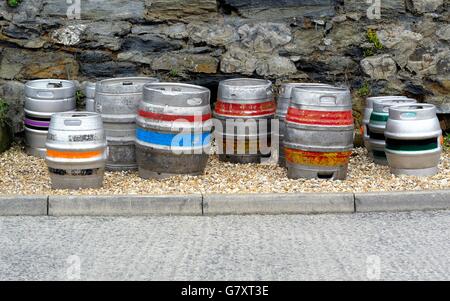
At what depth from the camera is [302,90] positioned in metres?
8.14

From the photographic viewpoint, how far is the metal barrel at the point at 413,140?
816 cm

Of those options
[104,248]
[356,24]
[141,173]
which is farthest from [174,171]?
[356,24]

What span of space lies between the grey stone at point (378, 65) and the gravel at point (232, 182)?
Answer: 128 centimetres

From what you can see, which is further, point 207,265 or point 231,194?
point 231,194

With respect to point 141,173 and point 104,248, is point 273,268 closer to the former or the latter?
point 104,248

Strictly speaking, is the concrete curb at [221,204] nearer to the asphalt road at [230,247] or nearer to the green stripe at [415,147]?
the asphalt road at [230,247]

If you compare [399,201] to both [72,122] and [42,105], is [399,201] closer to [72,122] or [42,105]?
[72,122]

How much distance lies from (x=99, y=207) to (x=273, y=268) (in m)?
1.98

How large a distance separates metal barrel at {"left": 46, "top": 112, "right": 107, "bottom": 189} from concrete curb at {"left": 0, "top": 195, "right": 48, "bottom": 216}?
0.35 meters

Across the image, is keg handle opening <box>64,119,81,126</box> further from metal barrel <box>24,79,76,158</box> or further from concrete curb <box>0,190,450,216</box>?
metal barrel <box>24,79,76,158</box>

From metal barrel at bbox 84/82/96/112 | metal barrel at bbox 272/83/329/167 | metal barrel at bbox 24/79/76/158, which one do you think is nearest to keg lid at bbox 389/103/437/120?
metal barrel at bbox 272/83/329/167

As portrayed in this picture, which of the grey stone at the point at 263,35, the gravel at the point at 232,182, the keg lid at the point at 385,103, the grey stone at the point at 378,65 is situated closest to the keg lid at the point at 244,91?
the gravel at the point at 232,182

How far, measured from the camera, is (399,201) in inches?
303

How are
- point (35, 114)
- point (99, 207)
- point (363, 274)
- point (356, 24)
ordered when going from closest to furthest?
point (363, 274) < point (99, 207) < point (35, 114) < point (356, 24)
